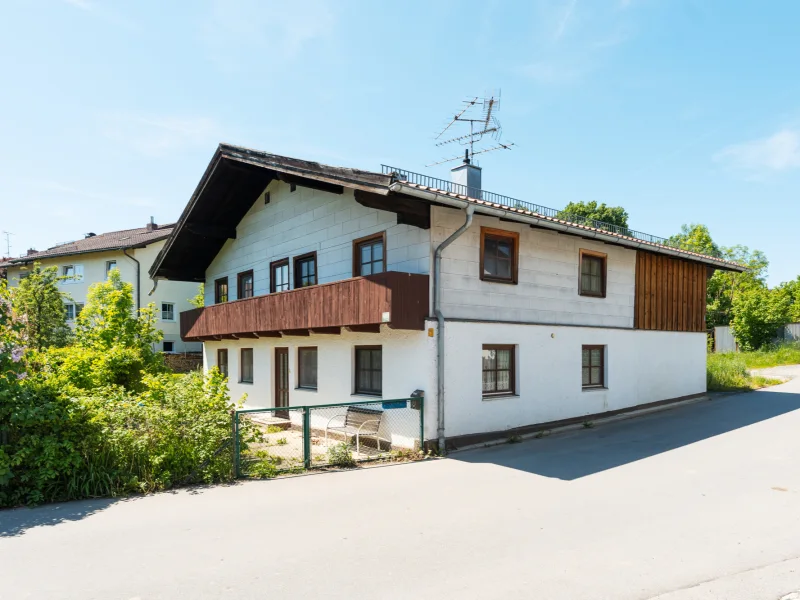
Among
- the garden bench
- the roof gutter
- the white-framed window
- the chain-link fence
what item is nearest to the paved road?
the chain-link fence

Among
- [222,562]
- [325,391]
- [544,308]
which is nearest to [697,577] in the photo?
[222,562]

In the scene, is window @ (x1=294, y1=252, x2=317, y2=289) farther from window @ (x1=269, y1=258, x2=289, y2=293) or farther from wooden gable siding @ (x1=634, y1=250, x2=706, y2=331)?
wooden gable siding @ (x1=634, y1=250, x2=706, y2=331)

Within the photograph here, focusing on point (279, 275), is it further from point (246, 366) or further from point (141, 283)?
point (141, 283)

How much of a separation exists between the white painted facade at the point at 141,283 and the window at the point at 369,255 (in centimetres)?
2509

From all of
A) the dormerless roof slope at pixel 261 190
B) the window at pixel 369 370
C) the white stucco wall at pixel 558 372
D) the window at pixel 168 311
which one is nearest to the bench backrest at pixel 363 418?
the window at pixel 369 370

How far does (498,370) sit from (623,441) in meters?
2.99

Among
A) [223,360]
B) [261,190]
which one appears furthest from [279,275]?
[223,360]

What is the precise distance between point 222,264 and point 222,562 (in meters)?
15.4

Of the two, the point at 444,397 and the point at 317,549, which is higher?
the point at 444,397

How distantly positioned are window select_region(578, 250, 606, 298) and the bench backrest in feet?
20.6

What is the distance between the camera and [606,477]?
8.84m

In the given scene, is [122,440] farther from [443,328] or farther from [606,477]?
[606,477]

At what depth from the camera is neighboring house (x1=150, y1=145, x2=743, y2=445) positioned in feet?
35.8

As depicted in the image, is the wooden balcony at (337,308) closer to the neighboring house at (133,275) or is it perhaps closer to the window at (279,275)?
the window at (279,275)
